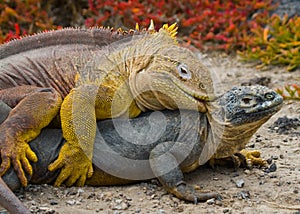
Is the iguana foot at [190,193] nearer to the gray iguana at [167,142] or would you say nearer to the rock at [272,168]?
the gray iguana at [167,142]

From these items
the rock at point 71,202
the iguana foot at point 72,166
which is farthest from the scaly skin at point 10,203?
the iguana foot at point 72,166

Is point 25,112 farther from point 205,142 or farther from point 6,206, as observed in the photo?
point 205,142

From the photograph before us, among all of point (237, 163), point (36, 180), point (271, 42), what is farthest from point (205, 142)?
point (271, 42)

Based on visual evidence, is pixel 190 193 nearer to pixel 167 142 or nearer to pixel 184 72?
pixel 167 142

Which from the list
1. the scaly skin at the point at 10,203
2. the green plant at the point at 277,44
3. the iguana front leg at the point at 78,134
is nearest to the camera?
the scaly skin at the point at 10,203

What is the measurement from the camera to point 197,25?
959cm

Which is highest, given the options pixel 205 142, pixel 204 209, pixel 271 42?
pixel 271 42

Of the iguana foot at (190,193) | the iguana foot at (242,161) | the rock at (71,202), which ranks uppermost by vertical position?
the iguana foot at (242,161)

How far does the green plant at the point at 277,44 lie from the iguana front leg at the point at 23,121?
4187 mm

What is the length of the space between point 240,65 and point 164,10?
144cm

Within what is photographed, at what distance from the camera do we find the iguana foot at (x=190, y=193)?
4938mm

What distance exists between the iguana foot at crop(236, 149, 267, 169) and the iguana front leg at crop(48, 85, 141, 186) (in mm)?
1309

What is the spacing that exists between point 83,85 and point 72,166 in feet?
2.12

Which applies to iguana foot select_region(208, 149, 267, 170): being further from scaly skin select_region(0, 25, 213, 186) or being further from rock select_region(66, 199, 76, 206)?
rock select_region(66, 199, 76, 206)
